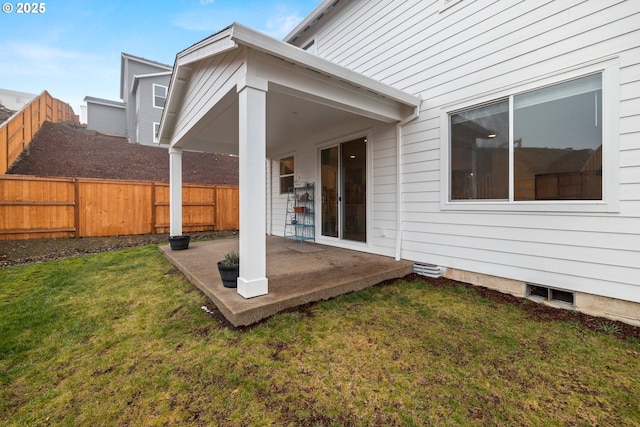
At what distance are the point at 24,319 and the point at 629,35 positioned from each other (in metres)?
6.76

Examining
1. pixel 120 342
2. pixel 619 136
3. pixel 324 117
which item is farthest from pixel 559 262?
pixel 120 342

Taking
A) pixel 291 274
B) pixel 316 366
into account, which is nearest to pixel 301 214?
pixel 291 274

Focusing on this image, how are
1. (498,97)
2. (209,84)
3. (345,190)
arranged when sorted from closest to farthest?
(498,97)
(209,84)
(345,190)

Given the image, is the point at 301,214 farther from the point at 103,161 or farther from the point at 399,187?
the point at 103,161

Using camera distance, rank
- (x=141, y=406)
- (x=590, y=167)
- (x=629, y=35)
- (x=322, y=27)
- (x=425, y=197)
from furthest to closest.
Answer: (x=322, y=27)
(x=425, y=197)
(x=590, y=167)
(x=629, y=35)
(x=141, y=406)

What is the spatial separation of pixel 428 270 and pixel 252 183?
2970 mm

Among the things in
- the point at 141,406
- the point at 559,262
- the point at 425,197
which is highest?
the point at 425,197

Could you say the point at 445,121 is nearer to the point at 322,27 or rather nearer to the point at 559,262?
the point at 559,262

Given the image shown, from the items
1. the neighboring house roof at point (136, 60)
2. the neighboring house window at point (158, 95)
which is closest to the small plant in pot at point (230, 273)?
the neighboring house window at point (158, 95)

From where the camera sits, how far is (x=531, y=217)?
10.4 feet

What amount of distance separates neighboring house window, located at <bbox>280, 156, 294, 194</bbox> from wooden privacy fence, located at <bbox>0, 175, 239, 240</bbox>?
3.02 m

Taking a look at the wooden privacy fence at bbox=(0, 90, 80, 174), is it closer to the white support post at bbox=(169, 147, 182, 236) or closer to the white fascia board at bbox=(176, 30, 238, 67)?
the white support post at bbox=(169, 147, 182, 236)

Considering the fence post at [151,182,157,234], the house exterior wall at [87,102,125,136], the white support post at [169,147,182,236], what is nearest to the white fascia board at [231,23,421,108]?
the white support post at [169,147,182,236]

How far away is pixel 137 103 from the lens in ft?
52.7
